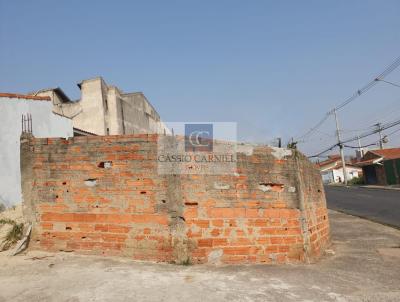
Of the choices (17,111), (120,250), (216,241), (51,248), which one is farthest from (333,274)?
(17,111)

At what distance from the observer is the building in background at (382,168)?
33.1 meters

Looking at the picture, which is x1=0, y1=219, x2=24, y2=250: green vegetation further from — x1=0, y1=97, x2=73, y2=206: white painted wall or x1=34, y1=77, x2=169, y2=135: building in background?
x1=34, y1=77, x2=169, y2=135: building in background

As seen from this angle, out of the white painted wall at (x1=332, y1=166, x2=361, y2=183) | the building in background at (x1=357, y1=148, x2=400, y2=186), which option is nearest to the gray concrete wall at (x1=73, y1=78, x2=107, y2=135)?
the building in background at (x1=357, y1=148, x2=400, y2=186)

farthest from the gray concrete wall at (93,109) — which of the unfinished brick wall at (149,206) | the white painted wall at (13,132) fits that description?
the unfinished brick wall at (149,206)

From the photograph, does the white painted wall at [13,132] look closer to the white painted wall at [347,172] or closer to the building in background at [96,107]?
the building in background at [96,107]

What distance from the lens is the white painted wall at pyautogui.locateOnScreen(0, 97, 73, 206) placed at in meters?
9.63

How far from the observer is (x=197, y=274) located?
4.28 metres

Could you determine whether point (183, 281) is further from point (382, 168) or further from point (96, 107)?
point (382, 168)

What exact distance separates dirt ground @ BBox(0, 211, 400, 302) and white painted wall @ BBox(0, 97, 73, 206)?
18.2 ft

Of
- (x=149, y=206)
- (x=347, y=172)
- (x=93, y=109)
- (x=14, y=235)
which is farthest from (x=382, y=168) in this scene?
(x=14, y=235)

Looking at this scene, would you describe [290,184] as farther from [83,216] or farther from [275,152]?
[83,216]

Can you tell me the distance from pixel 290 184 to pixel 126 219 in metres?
2.52

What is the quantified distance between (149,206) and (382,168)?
36116 mm

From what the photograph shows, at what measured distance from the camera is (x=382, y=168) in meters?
35.4
